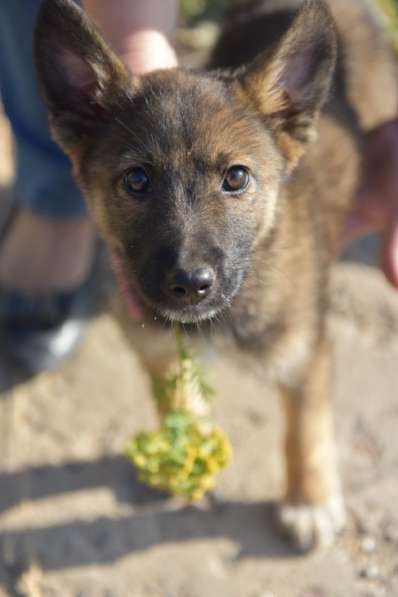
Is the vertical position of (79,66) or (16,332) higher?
(79,66)

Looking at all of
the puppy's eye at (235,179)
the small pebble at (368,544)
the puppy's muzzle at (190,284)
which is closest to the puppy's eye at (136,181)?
the puppy's eye at (235,179)

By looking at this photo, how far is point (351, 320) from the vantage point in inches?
160

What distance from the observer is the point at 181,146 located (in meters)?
2.46

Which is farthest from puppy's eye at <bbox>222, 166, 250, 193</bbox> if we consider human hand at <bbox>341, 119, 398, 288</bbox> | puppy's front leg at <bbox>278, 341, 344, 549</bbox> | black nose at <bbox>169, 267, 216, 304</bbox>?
human hand at <bbox>341, 119, 398, 288</bbox>

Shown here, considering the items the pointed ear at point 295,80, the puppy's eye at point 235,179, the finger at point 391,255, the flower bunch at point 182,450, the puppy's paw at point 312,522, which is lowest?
the puppy's paw at point 312,522

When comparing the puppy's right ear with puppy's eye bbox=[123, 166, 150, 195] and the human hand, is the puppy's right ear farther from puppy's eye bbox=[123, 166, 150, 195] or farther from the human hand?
the human hand

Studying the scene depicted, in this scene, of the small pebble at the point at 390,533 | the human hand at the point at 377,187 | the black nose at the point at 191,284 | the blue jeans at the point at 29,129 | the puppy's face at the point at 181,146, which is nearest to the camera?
the black nose at the point at 191,284

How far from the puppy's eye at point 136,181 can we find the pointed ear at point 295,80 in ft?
1.57

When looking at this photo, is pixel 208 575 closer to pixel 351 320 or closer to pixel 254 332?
pixel 254 332

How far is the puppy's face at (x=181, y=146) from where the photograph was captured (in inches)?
95.0

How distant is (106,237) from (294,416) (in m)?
1.10

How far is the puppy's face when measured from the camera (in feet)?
7.92

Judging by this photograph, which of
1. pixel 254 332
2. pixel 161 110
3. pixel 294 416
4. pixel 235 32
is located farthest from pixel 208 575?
pixel 235 32

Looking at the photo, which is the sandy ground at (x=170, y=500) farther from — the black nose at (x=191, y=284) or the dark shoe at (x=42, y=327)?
the black nose at (x=191, y=284)
